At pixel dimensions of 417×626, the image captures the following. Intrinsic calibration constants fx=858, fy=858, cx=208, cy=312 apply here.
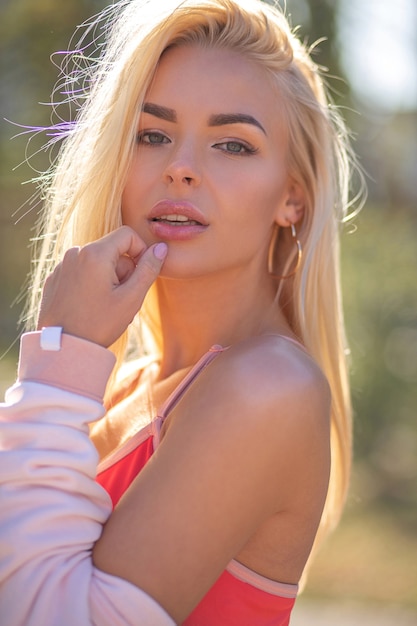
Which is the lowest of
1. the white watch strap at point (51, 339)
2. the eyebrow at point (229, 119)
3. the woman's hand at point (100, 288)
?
the white watch strap at point (51, 339)

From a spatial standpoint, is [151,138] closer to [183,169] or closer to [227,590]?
[183,169]

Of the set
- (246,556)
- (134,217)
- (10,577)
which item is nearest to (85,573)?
(10,577)

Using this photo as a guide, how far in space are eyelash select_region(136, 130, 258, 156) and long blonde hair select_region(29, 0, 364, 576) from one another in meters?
0.03

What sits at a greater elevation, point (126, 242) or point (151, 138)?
point (151, 138)

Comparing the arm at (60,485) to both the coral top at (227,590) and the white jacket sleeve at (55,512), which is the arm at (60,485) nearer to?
the white jacket sleeve at (55,512)

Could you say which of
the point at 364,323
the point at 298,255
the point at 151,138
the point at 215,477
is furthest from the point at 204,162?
the point at 364,323

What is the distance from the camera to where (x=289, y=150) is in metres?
2.54

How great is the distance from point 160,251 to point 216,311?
1.24 feet

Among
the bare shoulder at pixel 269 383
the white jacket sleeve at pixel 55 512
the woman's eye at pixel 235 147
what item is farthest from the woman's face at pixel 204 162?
the white jacket sleeve at pixel 55 512

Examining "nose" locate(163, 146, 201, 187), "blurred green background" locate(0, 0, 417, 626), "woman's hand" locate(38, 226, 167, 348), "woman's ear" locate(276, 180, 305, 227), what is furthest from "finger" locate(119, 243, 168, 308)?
"blurred green background" locate(0, 0, 417, 626)

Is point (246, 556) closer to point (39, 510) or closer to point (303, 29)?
point (39, 510)

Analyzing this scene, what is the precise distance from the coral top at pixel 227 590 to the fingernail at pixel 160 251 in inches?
11.2

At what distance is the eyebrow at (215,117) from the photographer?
2262mm

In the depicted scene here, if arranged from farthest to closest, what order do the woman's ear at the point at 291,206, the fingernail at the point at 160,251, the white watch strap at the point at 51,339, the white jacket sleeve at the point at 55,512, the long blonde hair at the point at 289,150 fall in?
the woman's ear at the point at 291,206 → the long blonde hair at the point at 289,150 → the fingernail at the point at 160,251 → the white watch strap at the point at 51,339 → the white jacket sleeve at the point at 55,512
